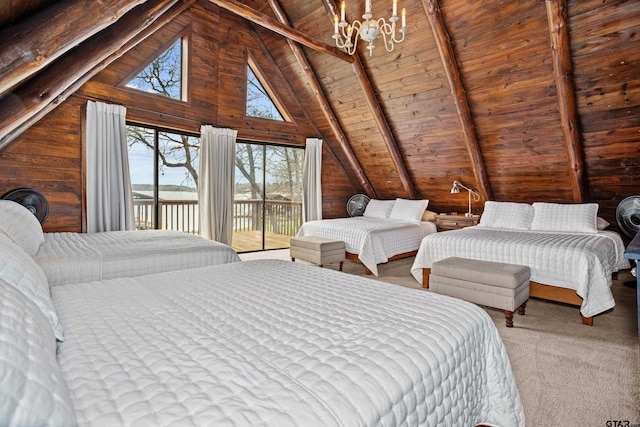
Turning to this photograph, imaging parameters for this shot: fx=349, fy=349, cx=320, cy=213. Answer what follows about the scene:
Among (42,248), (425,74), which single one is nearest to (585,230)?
(425,74)

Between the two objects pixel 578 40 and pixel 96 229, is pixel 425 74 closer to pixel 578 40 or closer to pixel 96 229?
pixel 578 40

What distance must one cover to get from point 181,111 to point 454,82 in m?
3.47

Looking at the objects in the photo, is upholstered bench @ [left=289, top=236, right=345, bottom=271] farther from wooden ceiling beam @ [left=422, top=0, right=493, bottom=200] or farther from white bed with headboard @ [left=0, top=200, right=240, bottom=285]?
wooden ceiling beam @ [left=422, top=0, right=493, bottom=200]

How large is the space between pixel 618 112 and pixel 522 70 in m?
0.99

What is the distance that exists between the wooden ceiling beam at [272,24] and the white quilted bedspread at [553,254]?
8.33 ft

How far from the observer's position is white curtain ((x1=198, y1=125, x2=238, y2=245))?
491 centimetres

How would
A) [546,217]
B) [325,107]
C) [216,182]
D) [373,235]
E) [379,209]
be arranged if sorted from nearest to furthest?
1. [546,217]
2. [373,235]
3. [216,182]
4. [325,107]
5. [379,209]

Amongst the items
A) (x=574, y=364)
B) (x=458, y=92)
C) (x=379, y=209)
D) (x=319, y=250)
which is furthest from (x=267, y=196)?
(x=574, y=364)

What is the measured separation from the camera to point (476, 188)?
5109 mm

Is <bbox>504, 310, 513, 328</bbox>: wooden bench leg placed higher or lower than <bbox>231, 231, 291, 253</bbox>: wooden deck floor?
lower

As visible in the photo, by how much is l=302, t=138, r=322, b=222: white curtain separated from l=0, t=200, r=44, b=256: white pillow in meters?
3.92

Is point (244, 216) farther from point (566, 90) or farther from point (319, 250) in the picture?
point (566, 90)

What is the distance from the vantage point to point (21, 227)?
2.29m

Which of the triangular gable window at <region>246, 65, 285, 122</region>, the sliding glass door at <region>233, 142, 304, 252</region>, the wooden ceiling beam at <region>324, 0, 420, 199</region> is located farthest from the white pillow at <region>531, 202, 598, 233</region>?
the triangular gable window at <region>246, 65, 285, 122</region>
